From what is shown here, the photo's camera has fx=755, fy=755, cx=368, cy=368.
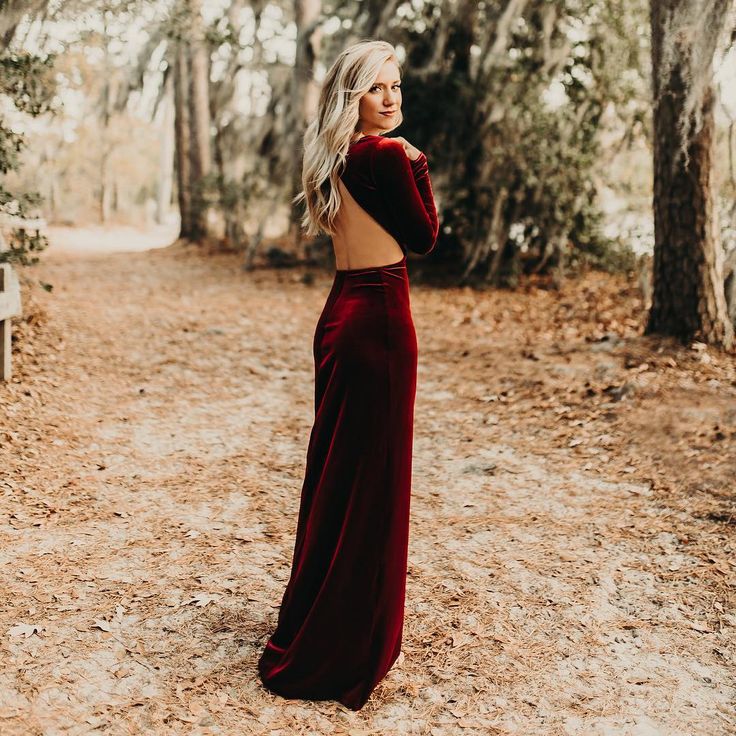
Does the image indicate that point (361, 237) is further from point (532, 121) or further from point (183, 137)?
point (183, 137)

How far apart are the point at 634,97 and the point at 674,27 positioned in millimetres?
4392

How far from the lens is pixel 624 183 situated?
11.0m

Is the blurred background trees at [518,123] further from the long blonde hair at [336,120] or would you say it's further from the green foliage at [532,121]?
the long blonde hair at [336,120]

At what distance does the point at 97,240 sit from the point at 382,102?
1856cm

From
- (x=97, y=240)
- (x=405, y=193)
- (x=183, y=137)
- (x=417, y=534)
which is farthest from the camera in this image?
(x=97, y=240)

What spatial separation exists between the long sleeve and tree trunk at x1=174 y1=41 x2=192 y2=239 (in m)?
13.6

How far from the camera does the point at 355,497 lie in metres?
2.71

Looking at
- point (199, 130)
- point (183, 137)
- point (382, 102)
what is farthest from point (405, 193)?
point (183, 137)

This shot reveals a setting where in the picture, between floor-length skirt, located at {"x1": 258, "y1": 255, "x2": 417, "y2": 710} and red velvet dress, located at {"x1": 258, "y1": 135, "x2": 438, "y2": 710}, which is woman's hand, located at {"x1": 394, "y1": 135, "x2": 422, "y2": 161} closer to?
red velvet dress, located at {"x1": 258, "y1": 135, "x2": 438, "y2": 710}

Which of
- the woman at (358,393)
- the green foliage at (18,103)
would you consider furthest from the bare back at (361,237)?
the green foliage at (18,103)

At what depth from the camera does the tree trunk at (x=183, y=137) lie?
1534 cm

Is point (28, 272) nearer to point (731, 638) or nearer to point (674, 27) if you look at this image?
point (674, 27)

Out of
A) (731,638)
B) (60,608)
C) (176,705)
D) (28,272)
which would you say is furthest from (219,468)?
(28,272)

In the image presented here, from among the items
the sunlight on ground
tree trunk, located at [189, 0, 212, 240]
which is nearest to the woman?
the sunlight on ground
